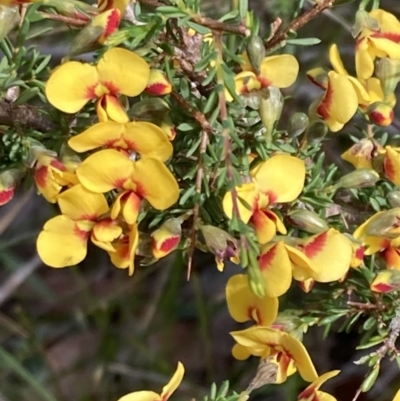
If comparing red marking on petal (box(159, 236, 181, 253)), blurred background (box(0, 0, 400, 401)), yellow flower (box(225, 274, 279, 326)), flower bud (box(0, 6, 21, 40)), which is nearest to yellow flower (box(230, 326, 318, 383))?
yellow flower (box(225, 274, 279, 326))

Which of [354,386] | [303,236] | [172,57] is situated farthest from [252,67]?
[354,386]

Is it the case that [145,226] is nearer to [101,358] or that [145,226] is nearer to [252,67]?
[252,67]

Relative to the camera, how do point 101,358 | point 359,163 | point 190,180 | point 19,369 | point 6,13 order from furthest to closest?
1. point 101,358
2. point 19,369
3. point 359,163
4. point 190,180
5. point 6,13

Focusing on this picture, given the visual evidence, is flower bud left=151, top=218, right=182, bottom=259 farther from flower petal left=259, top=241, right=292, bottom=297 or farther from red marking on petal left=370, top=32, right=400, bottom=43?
red marking on petal left=370, top=32, right=400, bottom=43

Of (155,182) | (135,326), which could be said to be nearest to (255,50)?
(155,182)

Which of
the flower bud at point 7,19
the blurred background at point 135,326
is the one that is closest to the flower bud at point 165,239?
the flower bud at point 7,19

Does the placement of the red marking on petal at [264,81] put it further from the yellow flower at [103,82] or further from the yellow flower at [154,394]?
the yellow flower at [154,394]
